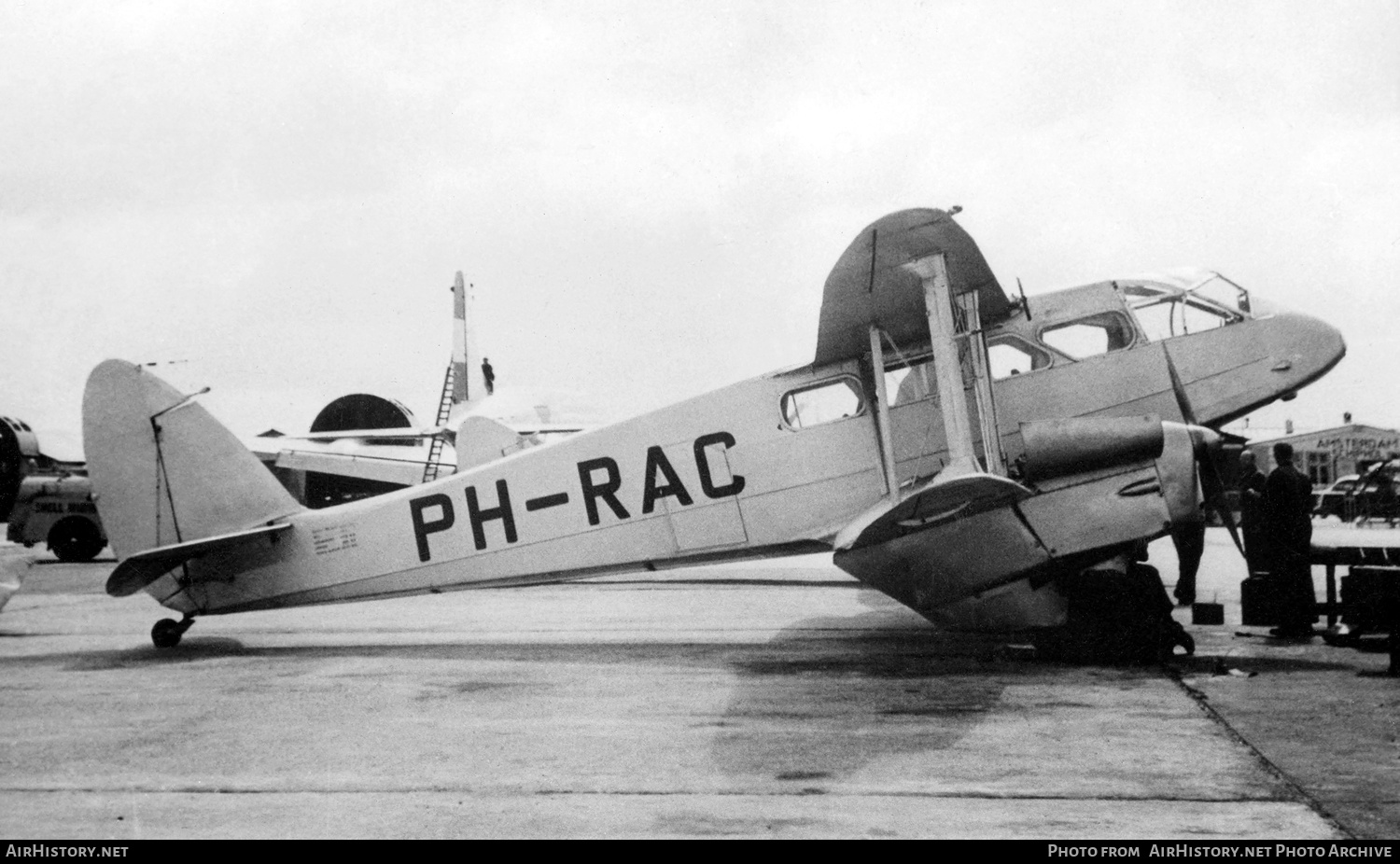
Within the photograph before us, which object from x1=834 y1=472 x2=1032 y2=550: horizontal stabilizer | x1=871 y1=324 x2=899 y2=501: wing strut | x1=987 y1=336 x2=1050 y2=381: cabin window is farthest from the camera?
x1=987 y1=336 x2=1050 y2=381: cabin window

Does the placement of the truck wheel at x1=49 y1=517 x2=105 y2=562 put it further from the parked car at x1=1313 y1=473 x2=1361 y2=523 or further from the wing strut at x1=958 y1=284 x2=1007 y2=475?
the parked car at x1=1313 y1=473 x2=1361 y2=523

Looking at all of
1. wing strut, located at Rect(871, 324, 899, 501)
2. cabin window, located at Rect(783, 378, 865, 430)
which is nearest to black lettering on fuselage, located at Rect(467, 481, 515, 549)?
cabin window, located at Rect(783, 378, 865, 430)

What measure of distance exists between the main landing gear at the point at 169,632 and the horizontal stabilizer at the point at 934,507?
20.2 ft

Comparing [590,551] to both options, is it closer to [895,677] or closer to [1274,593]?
[895,677]

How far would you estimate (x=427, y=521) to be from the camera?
387 inches

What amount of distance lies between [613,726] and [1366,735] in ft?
13.9

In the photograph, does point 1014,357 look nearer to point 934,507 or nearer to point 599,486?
point 934,507

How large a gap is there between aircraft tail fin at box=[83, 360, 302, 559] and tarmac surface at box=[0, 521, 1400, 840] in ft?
3.81

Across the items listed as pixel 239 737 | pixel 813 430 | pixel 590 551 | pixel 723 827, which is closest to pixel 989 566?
pixel 813 430

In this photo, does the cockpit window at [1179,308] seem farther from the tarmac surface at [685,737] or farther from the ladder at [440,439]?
the ladder at [440,439]

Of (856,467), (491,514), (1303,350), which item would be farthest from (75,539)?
(1303,350)

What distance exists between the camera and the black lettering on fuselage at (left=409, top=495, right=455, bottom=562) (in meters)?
9.78

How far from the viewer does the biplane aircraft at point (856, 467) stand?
27.5 ft

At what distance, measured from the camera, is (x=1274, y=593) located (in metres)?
9.90
